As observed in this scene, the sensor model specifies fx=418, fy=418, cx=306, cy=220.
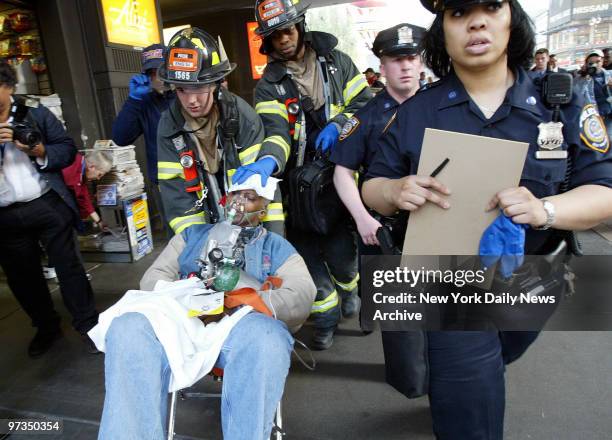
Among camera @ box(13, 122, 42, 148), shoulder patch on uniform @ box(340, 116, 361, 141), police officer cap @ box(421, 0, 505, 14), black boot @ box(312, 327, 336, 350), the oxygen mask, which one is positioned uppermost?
police officer cap @ box(421, 0, 505, 14)

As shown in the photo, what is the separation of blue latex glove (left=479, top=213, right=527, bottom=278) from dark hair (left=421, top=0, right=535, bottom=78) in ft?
1.60

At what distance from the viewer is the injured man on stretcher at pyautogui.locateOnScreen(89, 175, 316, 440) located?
1.31m

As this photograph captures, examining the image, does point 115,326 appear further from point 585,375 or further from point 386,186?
point 585,375

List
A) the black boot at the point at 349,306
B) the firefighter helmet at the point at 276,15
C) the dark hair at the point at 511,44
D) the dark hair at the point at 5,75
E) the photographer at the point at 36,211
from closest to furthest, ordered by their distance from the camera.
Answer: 1. the dark hair at the point at 511,44
2. the firefighter helmet at the point at 276,15
3. the dark hair at the point at 5,75
4. the photographer at the point at 36,211
5. the black boot at the point at 349,306

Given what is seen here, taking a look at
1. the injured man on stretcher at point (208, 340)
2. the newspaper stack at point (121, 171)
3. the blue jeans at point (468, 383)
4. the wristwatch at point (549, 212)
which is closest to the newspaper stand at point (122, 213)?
the newspaper stack at point (121, 171)

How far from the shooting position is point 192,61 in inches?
73.2

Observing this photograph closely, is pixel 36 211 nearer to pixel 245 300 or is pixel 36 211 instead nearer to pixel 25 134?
pixel 25 134

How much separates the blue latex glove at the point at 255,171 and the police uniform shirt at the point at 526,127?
0.77 m

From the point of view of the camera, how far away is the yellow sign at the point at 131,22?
4629 mm

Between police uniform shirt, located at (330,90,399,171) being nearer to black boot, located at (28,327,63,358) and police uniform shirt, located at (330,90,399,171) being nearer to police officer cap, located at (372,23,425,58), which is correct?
police officer cap, located at (372,23,425,58)

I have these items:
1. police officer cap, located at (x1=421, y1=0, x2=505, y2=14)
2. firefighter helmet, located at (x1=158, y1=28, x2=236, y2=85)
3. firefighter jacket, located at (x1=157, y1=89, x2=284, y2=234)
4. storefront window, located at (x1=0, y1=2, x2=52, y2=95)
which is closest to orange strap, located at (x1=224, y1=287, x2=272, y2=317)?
firefighter jacket, located at (x1=157, y1=89, x2=284, y2=234)

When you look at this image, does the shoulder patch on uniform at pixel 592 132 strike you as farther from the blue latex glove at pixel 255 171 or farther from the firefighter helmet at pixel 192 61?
the firefighter helmet at pixel 192 61

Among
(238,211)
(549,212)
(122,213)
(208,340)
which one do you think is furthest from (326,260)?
(122,213)

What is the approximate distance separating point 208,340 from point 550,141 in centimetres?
122
